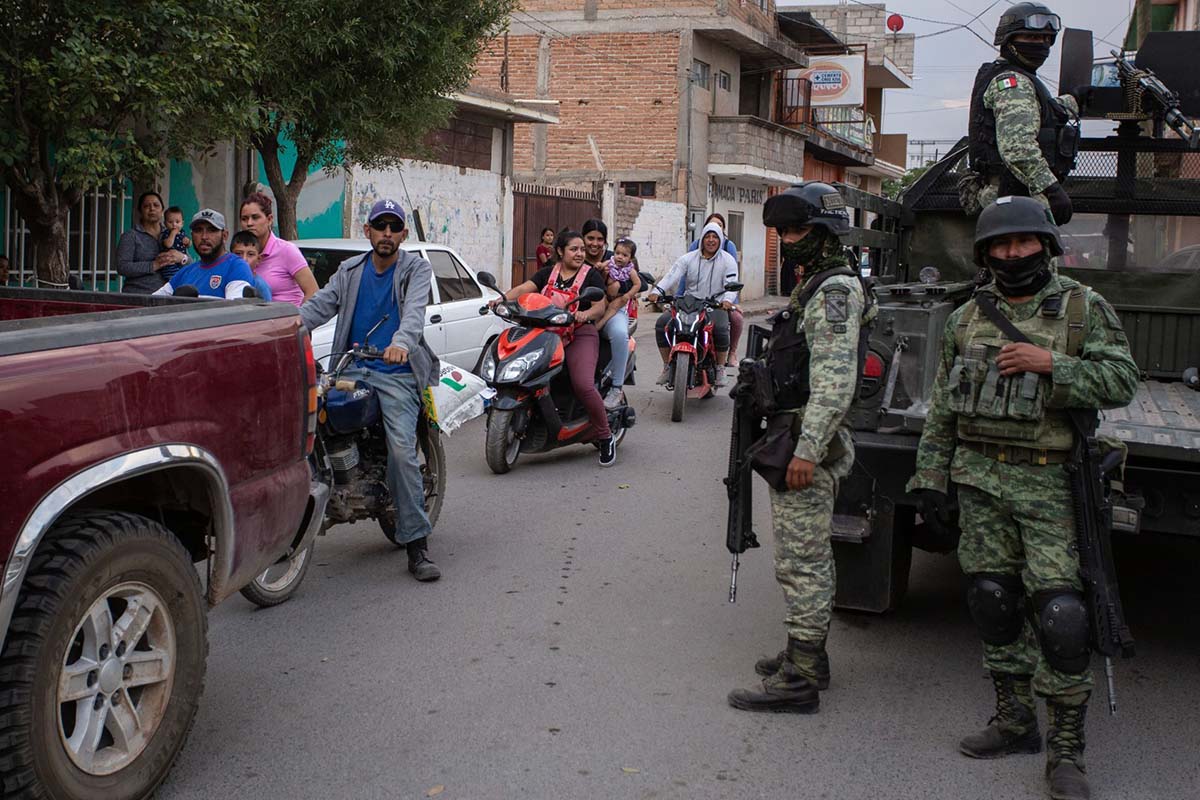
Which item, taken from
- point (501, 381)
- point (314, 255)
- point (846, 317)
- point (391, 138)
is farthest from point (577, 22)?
point (846, 317)

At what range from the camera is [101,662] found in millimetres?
3424

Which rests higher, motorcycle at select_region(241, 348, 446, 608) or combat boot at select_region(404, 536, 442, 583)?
motorcycle at select_region(241, 348, 446, 608)

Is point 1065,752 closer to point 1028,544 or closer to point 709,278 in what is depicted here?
point 1028,544

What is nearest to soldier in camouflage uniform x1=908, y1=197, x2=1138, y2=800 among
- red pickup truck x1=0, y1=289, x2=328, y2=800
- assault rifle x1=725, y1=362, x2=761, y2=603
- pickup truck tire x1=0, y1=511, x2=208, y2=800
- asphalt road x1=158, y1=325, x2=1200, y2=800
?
asphalt road x1=158, y1=325, x2=1200, y2=800

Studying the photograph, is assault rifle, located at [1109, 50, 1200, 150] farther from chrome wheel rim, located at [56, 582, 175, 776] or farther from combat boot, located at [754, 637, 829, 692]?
chrome wheel rim, located at [56, 582, 175, 776]

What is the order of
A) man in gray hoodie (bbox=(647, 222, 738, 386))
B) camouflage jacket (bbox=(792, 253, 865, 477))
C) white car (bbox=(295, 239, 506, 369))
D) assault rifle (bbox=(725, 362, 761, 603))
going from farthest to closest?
man in gray hoodie (bbox=(647, 222, 738, 386)) < white car (bbox=(295, 239, 506, 369)) < assault rifle (bbox=(725, 362, 761, 603)) < camouflage jacket (bbox=(792, 253, 865, 477))

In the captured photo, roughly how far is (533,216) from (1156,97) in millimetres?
19234

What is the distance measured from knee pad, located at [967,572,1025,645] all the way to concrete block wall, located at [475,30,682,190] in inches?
1180

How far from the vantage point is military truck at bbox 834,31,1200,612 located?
457 cm

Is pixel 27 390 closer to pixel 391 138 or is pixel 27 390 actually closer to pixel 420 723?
pixel 420 723

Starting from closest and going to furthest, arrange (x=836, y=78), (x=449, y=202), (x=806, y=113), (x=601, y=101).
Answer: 1. (x=449, y=202)
2. (x=601, y=101)
3. (x=836, y=78)
4. (x=806, y=113)


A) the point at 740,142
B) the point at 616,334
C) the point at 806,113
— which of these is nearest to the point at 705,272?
the point at 616,334

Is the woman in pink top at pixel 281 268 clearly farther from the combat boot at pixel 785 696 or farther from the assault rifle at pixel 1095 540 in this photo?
the assault rifle at pixel 1095 540

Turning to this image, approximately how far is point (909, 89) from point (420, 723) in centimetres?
5384
